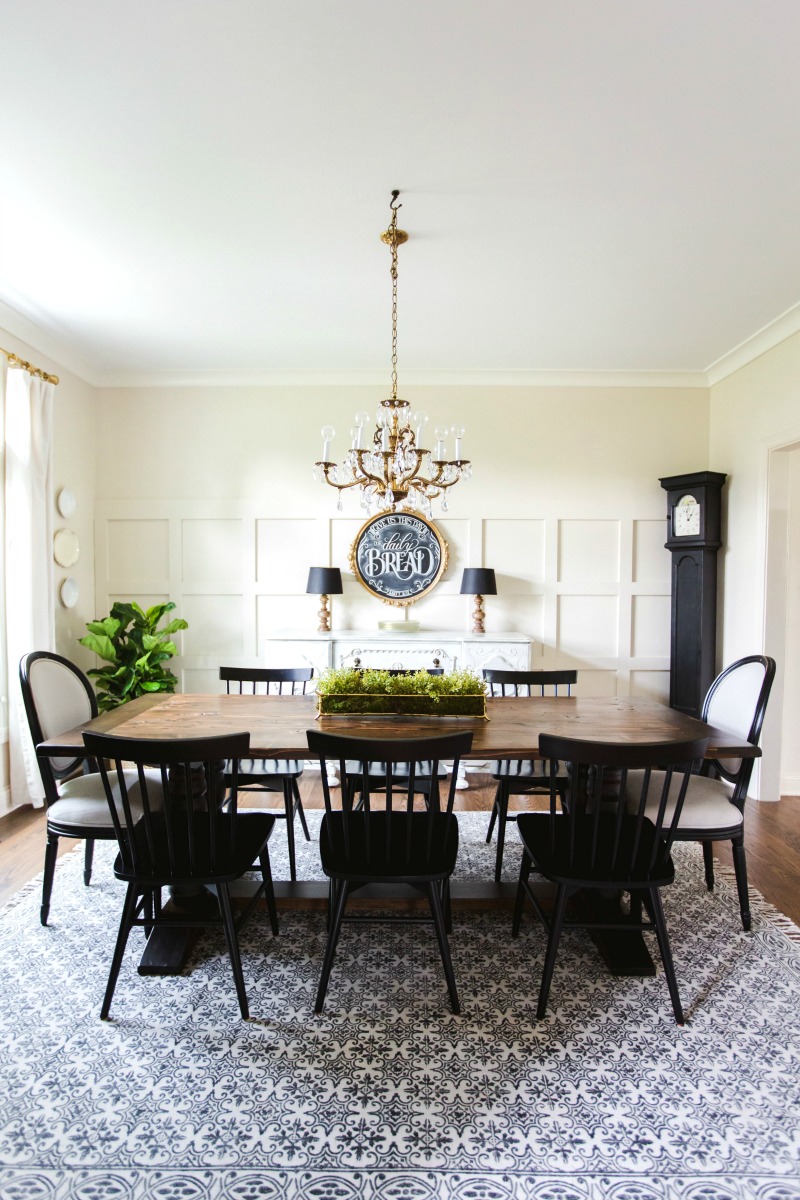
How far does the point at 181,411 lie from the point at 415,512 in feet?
6.29

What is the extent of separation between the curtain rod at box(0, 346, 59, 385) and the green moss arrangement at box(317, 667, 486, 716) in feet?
8.84

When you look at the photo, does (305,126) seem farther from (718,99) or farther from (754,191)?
(754,191)

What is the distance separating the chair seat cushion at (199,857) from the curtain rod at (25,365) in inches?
113

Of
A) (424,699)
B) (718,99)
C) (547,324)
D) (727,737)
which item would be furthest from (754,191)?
(424,699)

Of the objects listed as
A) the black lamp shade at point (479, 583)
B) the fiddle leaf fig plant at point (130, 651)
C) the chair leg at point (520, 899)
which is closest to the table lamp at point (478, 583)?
the black lamp shade at point (479, 583)

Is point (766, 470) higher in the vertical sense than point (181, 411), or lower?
lower

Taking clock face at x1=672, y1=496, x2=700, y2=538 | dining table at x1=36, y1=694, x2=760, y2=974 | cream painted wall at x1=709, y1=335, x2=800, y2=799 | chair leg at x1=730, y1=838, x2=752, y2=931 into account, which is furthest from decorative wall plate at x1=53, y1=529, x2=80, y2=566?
cream painted wall at x1=709, y1=335, x2=800, y2=799

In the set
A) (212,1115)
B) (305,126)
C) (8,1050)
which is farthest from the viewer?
(305,126)

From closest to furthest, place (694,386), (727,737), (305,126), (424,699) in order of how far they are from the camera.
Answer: (305,126), (727,737), (424,699), (694,386)

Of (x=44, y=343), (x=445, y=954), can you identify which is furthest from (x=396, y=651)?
(x=44, y=343)

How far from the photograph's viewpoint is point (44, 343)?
389 centimetres

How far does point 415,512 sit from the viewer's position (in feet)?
15.0

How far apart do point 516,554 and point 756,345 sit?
1998mm

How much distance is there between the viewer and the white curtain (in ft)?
11.6
